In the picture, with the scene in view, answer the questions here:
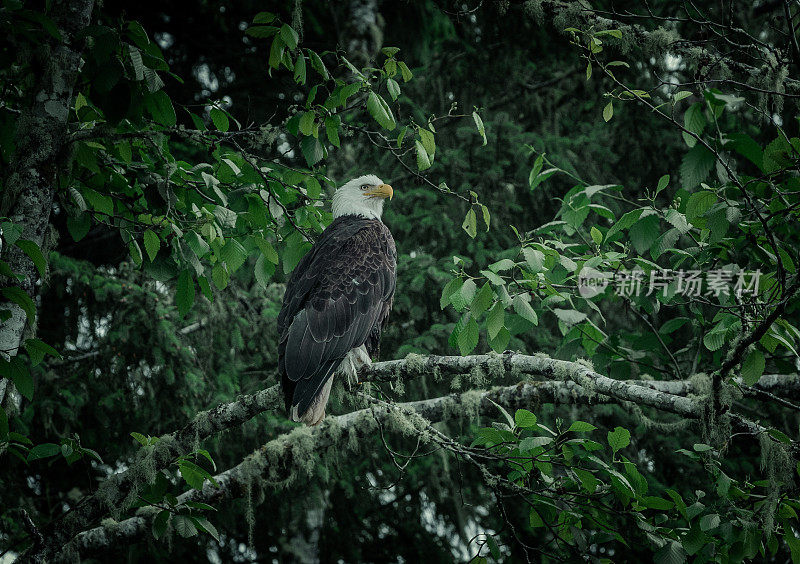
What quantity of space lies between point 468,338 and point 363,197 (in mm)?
2795

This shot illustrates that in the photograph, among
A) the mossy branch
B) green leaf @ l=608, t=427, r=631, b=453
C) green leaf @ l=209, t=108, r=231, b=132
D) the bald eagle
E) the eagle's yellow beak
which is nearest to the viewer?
green leaf @ l=608, t=427, r=631, b=453

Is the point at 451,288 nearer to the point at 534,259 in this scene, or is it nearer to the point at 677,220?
the point at 534,259

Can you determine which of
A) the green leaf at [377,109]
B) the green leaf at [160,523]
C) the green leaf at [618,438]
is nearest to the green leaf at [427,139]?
the green leaf at [377,109]

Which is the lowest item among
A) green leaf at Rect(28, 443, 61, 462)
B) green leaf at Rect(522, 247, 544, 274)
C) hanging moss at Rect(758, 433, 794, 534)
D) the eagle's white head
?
hanging moss at Rect(758, 433, 794, 534)

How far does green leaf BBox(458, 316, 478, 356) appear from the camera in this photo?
376cm

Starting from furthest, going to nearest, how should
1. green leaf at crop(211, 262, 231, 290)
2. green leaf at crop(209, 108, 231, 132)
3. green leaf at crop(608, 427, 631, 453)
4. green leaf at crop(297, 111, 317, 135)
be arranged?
green leaf at crop(211, 262, 231, 290) < green leaf at crop(209, 108, 231, 132) < green leaf at crop(297, 111, 317, 135) < green leaf at crop(608, 427, 631, 453)

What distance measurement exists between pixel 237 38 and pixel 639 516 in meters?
7.28

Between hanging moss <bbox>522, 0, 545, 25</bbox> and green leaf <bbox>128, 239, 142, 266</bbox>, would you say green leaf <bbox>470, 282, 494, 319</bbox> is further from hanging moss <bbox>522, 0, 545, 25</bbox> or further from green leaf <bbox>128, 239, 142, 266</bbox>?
hanging moss <bbox>522, 0, 545, 25</bbox>

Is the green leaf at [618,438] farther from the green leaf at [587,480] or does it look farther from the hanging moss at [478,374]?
the hanging moss at [478,374]

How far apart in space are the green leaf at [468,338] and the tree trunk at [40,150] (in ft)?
7.47

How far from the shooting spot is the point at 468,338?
3787 millimetres

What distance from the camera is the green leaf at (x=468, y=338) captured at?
3758 millimetres

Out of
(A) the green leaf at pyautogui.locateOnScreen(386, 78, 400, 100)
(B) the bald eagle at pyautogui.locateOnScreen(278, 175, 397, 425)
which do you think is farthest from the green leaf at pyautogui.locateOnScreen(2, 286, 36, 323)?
(A) the green leaf at pyautogui.locateOnScreen(386, 78, 400, 100)

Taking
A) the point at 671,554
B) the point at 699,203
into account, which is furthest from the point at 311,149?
the point at 671,554
